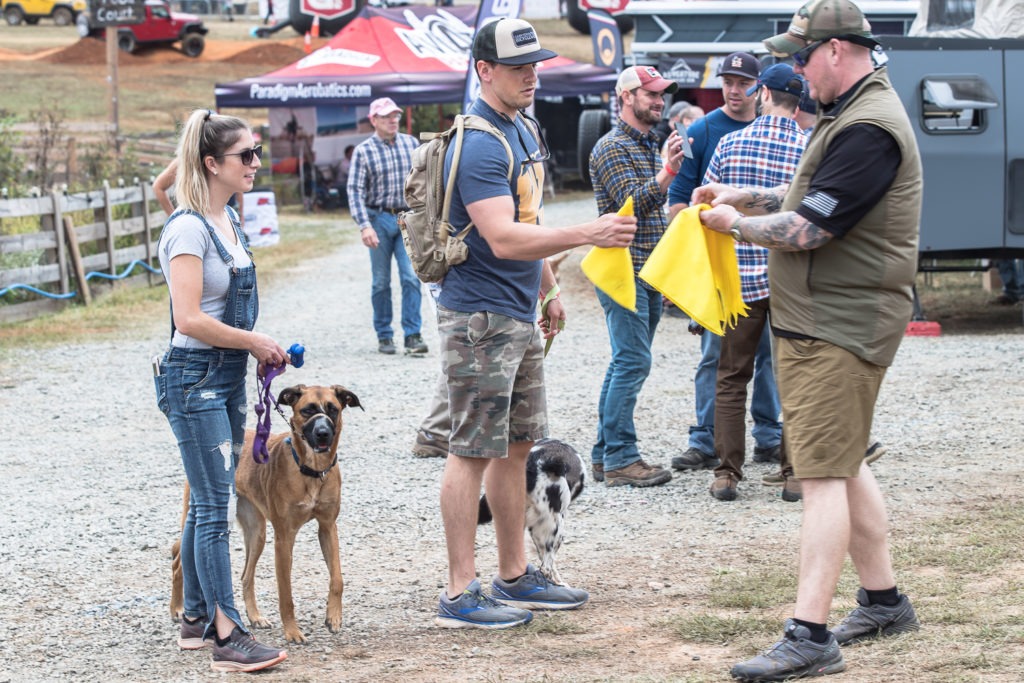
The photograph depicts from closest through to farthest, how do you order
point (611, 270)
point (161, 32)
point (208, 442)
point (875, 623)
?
point (875, 623) < point (208, 442) < point (611, 270) < point (161, 32)

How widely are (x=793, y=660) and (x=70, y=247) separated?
11.9 metres

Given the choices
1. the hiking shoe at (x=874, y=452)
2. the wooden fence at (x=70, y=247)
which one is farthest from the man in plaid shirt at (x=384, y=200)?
the hiking shoe at (x=874, y=452)

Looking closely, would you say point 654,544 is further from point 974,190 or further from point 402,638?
point 974,190

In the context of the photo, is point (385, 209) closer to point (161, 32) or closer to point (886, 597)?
point (886, 597)

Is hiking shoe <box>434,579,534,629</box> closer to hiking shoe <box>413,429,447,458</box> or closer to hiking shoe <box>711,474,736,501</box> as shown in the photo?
hiking shoe <box>711,474,736,501</box>

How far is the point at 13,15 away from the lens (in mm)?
50750

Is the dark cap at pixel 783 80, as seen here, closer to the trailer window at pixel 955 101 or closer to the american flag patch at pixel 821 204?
the american flag patch at pixel 821 204

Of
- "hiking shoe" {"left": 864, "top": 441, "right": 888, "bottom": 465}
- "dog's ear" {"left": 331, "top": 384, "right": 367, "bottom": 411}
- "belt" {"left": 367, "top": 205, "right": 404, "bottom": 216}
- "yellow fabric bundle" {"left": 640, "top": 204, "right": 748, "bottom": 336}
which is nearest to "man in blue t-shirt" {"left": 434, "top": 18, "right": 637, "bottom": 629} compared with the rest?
"yellow fabric bundle" {"left": 640, "top": 204, "right": 748, "bottom": 336}

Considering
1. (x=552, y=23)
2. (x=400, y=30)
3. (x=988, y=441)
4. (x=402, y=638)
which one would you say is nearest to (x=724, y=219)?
(x=402, y=638)

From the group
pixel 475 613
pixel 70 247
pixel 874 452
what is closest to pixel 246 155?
pixel 475 613

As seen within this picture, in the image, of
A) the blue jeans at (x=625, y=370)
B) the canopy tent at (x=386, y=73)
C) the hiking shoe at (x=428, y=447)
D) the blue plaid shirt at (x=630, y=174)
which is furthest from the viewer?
the canopy tent at (x=386, y=73)

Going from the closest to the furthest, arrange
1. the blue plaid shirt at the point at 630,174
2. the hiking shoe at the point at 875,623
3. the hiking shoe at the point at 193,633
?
the hiking shoe at the point at 875,623 < the hiking shoe at the point at 193,633 < the blue plaid shirt at the point at 630,174

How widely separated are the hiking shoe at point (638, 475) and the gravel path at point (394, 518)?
88 millimetres

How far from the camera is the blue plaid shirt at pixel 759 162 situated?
618 centimetres
